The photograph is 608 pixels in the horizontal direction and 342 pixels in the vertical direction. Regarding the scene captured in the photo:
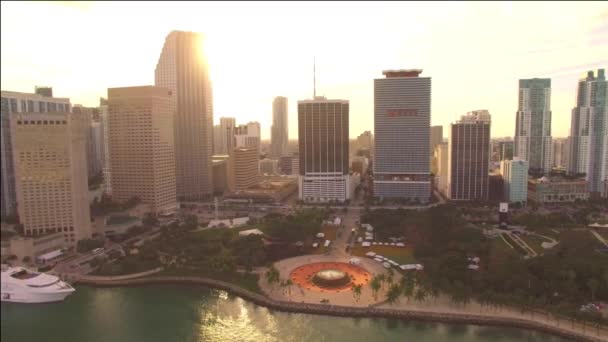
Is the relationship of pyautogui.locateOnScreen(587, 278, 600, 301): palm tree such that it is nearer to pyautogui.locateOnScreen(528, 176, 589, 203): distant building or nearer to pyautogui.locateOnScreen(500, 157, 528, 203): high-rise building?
pyautogui.locateOnScreen(500, 157, 528, 203): high-rise building

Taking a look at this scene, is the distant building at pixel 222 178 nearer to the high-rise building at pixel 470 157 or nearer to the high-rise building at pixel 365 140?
the high-rise building at pixel 470 157

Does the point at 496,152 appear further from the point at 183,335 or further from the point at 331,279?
the point at 183,335

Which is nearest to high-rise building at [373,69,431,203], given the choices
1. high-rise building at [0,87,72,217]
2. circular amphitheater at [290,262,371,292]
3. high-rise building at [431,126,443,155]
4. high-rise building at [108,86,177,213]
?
high-rise building at [108,86,177,213]

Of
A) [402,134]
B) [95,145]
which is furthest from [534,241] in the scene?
[95,145]

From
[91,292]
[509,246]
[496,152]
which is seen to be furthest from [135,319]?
[496,152]

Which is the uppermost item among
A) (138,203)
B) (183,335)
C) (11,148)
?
(11,148)

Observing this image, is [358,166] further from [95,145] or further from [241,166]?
[95,145]
